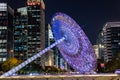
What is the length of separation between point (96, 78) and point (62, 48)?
61.5ft

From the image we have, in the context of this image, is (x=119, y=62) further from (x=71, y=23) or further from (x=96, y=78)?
(x=96, y=78)

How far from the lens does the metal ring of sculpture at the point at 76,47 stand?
70.0 meters

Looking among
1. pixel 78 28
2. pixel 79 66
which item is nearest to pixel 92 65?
pixel 79 66

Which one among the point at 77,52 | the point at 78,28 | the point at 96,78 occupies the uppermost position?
the point at 78,28

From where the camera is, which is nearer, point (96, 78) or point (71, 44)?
point (96, 78)

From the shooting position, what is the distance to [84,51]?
70.1 meters

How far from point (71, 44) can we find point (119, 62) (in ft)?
223

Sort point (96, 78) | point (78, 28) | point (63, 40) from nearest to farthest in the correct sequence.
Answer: point (96, 78), point (78, 28), point (63, 40)

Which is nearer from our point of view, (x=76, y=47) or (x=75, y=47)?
(x=76, y=47)

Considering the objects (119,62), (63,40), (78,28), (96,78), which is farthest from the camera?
(119,62)

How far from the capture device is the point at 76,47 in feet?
233

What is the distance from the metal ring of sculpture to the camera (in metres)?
70.0

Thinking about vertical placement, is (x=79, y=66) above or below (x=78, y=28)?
below

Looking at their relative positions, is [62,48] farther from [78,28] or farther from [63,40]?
[78,28]
